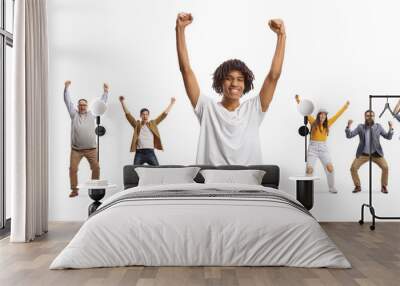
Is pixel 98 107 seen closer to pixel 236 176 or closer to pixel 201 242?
pixel 236 176

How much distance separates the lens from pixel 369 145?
6633mm

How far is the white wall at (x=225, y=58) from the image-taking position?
21.9ft

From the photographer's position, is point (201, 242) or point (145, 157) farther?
point (145, 157)

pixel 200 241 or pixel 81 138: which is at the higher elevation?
pixel 81 138

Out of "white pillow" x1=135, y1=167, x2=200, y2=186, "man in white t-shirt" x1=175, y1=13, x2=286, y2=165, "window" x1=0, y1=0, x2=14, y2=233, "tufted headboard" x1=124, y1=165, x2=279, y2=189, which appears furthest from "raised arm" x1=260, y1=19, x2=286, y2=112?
"window" x1=0, y1=0, x2=14, y2=233

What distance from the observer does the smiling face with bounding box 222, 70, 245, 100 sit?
667 cm

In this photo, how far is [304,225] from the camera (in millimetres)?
4113

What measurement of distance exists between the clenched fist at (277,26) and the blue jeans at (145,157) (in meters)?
2.37

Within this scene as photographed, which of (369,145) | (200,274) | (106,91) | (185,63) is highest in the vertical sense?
(185,63)

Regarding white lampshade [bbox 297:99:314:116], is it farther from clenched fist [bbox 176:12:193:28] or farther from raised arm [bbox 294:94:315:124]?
clenched fist [bbox 176:12:193:28]

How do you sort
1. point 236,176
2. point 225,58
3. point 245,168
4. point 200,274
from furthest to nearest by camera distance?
1. point 225,58
2. point 245,168
3. point 236,176
4. point 200,274

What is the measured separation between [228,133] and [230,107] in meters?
0.36

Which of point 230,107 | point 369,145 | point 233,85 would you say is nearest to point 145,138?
point 230,107

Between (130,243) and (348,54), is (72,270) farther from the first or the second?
(348,54)
